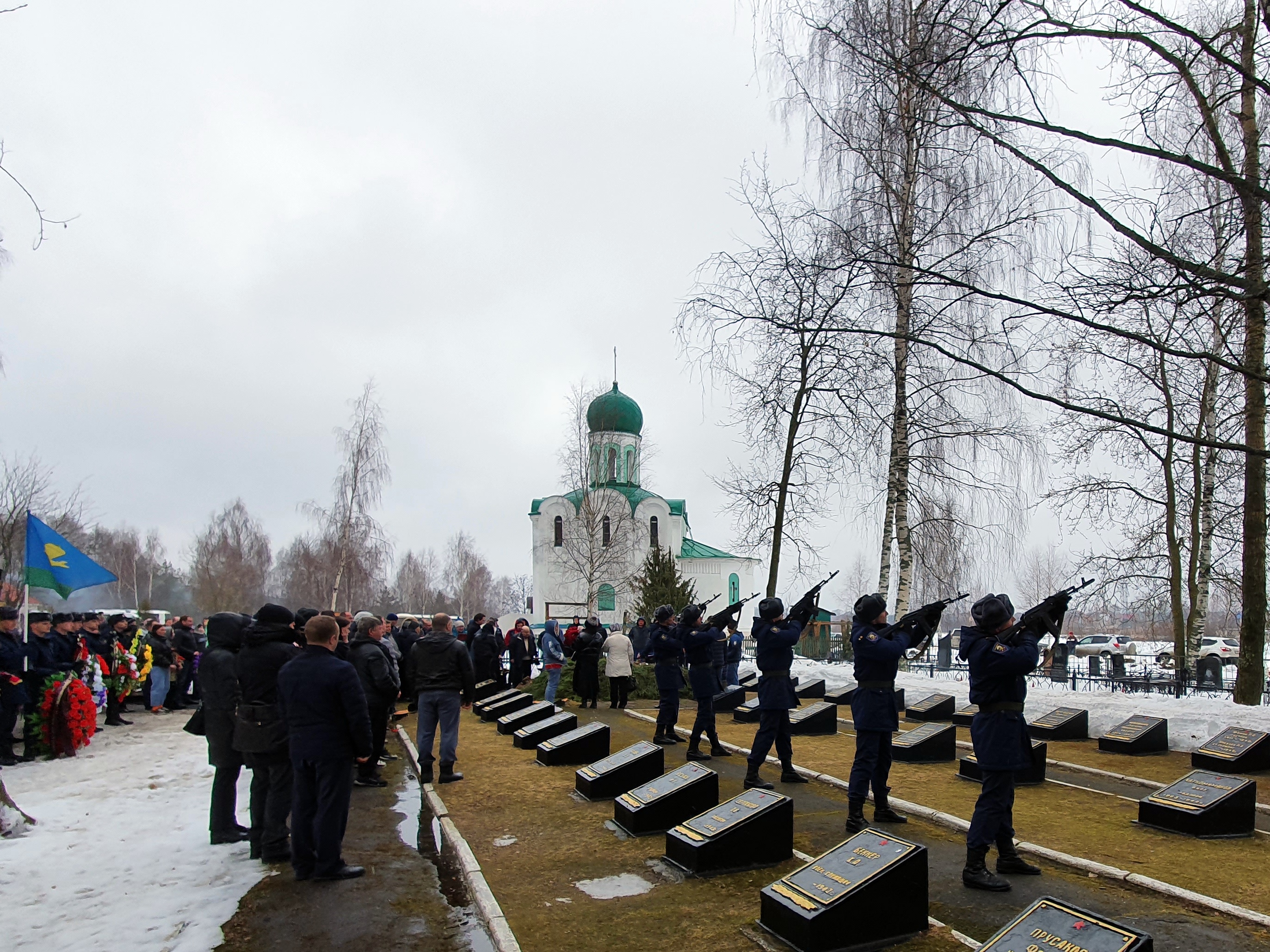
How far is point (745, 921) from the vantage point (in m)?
5.32

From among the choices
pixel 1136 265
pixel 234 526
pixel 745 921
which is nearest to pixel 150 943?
pixel 745 921

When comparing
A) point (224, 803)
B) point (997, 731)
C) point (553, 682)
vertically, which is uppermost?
point (997, 731)

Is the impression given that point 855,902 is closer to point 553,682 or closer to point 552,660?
point 553,682

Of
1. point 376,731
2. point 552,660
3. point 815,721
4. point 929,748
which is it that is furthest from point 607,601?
point 929,748

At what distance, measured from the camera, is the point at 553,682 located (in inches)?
763

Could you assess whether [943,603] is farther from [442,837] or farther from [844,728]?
[844,728]

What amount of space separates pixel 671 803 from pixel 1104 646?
4437 cm

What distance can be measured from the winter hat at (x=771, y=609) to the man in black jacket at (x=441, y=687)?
11.1 ft

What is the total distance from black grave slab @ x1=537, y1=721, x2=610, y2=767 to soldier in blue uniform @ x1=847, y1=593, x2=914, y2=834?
13.4 feet

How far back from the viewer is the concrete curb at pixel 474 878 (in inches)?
199

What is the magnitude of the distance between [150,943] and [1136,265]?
9807 millimetres

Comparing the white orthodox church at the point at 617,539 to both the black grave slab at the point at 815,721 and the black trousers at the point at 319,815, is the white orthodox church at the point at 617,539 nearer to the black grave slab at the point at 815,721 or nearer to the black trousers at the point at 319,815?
the black grave slab at the point at 815,721

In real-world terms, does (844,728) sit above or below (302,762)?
below

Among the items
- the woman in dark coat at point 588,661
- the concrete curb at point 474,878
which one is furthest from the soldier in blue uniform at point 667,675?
the woman in dark coat at point 588,661
